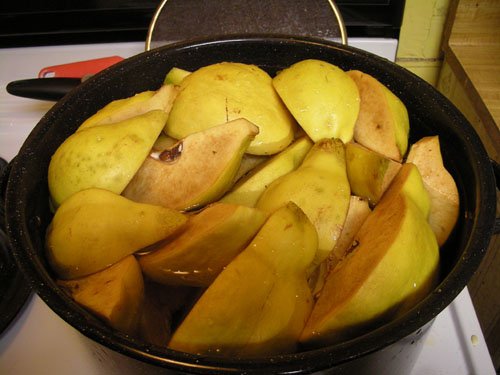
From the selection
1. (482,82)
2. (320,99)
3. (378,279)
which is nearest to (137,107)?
(320,99)

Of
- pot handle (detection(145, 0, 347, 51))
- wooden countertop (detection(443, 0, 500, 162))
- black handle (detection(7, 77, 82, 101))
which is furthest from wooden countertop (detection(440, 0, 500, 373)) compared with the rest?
black handle (detection(7, 77, 82, 101))

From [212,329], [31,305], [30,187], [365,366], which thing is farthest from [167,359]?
[31,305]

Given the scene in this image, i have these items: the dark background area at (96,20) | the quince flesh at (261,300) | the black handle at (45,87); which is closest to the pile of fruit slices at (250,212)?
the quince flesh at (261,300)

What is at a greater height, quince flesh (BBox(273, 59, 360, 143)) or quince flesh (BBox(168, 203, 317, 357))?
quince flesh (BBox(273, 59, 360, 143))

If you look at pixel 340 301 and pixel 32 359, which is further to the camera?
pixel 32 359

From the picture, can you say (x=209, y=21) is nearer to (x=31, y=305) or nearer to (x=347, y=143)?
(x=347, y=143)

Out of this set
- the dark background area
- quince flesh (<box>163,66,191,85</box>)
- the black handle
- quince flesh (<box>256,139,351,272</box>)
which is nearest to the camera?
quince flesh (<box>256,139,351,272</box>)

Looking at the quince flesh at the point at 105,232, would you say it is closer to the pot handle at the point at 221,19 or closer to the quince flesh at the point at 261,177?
the quince flesh at the point at 261,177

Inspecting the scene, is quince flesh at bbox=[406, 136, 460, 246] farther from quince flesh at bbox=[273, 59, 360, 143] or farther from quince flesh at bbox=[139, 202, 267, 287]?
quince flesh at bbox=[139, 202, 267, 287]
